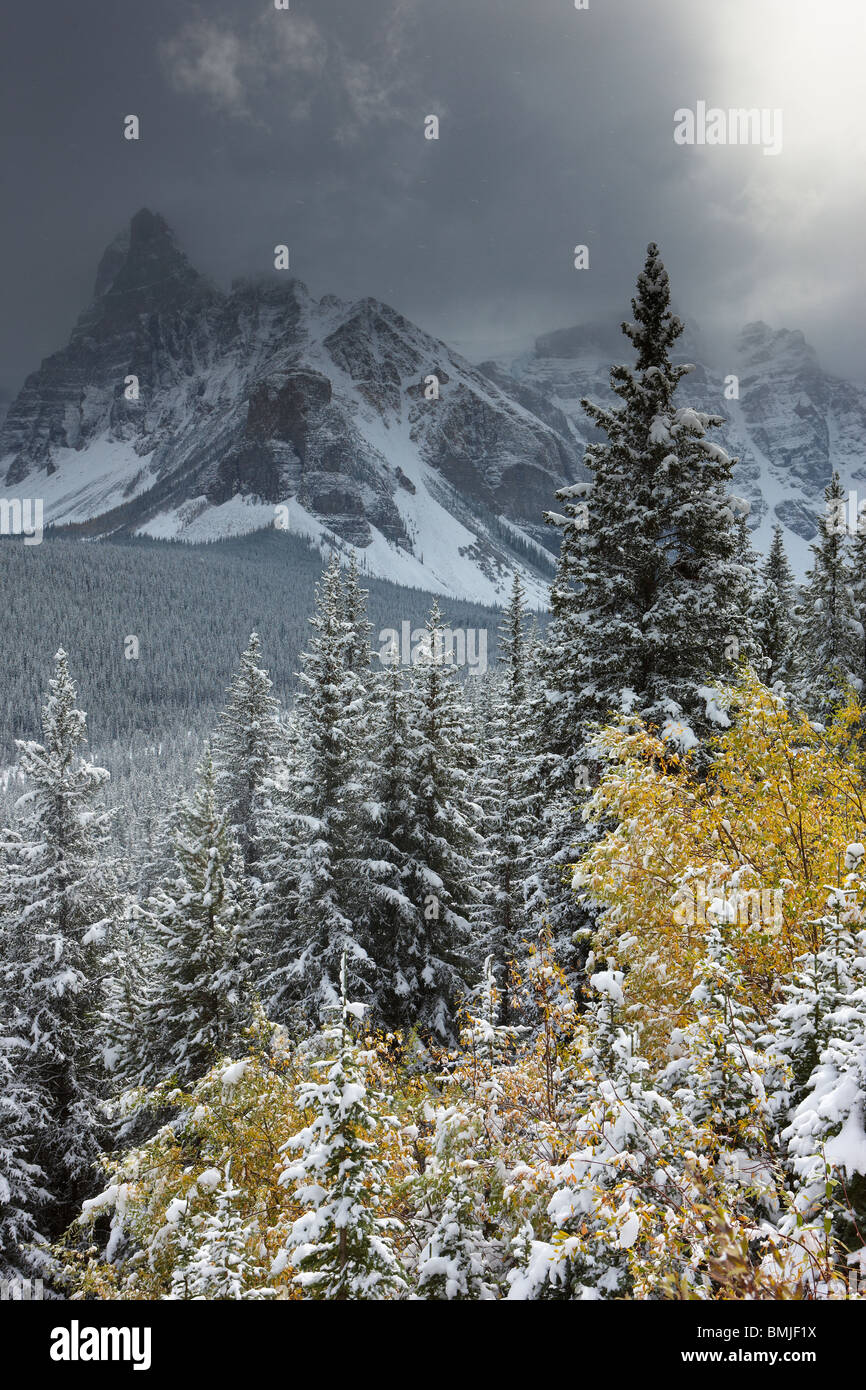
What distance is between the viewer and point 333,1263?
4320 mm

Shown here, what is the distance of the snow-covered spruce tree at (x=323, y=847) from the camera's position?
669 inches

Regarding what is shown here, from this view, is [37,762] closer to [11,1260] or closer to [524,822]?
[11,1260]

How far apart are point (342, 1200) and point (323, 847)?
13443 mm

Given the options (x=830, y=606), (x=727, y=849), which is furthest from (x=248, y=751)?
(x=727, y=849)

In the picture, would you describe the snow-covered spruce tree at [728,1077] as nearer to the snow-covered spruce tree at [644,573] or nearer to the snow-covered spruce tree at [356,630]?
the snow-covered spruce tree at [644,573]

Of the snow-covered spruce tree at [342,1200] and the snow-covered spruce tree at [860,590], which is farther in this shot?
the snow-covered spruce tree at [860,590]

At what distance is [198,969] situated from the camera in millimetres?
16609

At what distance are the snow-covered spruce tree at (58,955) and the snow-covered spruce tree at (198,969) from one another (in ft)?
9.16

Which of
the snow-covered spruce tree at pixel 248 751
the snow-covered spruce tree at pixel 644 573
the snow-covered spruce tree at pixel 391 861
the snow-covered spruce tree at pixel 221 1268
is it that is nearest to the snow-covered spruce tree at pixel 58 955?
the snow-covered spruce tree at pixel 391 861

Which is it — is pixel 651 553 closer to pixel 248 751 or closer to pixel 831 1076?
pixel 831 1076

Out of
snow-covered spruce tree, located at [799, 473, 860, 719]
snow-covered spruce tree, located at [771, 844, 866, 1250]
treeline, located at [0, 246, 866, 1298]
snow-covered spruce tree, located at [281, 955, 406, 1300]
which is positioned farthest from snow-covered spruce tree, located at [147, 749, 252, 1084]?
snow-covered spruce tree, located at [799, 473, 860, 719]

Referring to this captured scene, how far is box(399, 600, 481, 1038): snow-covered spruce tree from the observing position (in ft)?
57.6

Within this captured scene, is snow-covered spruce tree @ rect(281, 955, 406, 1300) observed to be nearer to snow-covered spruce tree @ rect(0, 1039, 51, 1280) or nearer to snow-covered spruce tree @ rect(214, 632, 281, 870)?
snow-covered spruce tree @ rect(0, 1039, 51, 1280)

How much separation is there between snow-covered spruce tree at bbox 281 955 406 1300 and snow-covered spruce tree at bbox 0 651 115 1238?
610 inches
